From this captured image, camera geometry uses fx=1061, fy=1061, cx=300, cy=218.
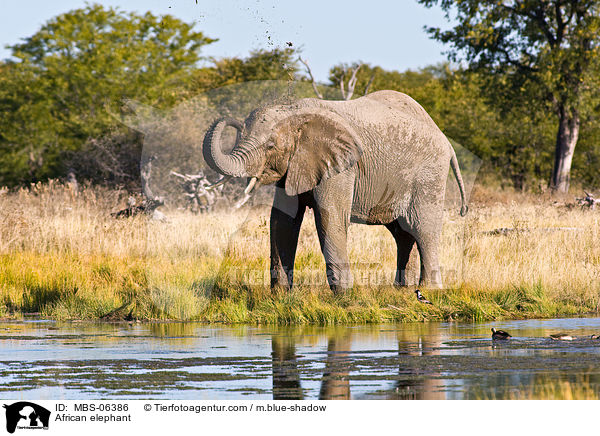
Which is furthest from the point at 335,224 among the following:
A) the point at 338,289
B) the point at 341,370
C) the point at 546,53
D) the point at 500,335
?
the point at 546,53

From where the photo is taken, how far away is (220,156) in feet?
40.8

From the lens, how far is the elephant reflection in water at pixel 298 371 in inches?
300

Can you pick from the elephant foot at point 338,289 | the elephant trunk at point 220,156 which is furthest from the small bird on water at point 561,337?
the elephant trunk at point 220,156

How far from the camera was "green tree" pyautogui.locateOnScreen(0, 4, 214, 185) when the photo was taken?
41.1m

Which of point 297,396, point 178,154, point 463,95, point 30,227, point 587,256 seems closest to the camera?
point 297,396

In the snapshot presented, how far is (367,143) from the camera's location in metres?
13.8

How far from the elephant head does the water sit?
1.94m

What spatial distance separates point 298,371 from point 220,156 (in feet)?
14.2

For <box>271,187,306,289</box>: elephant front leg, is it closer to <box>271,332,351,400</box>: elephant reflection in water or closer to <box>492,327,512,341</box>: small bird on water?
<box>271,332,351,400</box>: elephant reflection in water

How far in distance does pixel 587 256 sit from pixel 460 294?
163 inches

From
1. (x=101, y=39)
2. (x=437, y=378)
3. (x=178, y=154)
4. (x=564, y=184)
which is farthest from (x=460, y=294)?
(x=101, y=39)

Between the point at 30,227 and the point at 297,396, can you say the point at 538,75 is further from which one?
the point at 297,396

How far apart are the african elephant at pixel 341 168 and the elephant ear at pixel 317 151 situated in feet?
0.04
